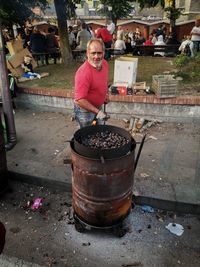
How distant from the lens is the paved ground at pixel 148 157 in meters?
4.17

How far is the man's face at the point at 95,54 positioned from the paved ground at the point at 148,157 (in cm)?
194

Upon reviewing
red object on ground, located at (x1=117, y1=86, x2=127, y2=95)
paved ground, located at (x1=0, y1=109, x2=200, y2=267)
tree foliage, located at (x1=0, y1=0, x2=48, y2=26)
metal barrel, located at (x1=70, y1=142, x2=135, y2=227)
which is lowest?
paved ground, located at (x1=0, y1=109, x2=200, y2=267)

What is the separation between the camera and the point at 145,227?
143 inches

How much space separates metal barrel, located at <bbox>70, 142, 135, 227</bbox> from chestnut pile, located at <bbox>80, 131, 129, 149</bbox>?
25 centimetres

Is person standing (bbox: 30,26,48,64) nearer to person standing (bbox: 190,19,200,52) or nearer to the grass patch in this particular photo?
the grass patch

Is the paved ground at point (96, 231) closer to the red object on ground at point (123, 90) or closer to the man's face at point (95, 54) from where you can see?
the red object on ground at point (123, 90)

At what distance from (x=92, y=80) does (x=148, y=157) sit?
2008mm

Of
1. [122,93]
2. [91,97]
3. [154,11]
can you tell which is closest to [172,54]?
[122,93]

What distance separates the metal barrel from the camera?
3021 mm

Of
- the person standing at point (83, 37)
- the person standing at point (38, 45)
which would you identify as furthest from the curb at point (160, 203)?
the person standing at point (83, 37)

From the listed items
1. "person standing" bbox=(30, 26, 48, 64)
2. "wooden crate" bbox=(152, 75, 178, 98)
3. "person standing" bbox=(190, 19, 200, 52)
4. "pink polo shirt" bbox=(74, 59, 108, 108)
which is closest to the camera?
"pink polo shirt" bbox=(74, 59, 108, 108)

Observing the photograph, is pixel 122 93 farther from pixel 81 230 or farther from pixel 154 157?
pixel 81 230

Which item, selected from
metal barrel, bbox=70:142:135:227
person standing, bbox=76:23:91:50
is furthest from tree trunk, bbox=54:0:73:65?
metal barrel, bbox=70:142:135:227

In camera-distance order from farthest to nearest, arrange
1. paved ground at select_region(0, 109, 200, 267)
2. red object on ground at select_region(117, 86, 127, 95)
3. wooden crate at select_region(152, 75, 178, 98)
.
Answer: red object on ground at select_region(117, 86, 127, 95)
wooden crate at select_region(152, 75, 178, 98)
paved ground at select_region(0, 109, 200, 267)
